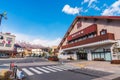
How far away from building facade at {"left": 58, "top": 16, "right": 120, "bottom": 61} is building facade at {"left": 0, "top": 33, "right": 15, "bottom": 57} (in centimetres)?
3592

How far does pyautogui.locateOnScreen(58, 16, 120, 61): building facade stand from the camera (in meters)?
28.2

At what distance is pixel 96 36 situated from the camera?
32.2m

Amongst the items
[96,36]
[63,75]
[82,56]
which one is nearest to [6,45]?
[82,56]

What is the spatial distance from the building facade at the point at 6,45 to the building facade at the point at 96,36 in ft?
118

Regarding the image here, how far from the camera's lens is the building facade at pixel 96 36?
28.2 meters

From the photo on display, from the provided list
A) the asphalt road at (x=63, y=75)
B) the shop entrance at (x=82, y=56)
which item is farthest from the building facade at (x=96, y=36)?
the asphalt road at (x=63, y=75)

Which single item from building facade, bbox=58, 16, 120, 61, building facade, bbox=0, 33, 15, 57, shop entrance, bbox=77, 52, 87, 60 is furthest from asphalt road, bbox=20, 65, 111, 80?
building facade, bbox=0, 33, 15, 57

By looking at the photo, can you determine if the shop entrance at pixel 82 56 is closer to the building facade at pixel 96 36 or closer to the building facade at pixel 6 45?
the building facade at pixel 96 36

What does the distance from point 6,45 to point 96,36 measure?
171ft

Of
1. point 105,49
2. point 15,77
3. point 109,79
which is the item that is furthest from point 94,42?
point 15,77

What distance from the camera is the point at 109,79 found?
12.4 meters

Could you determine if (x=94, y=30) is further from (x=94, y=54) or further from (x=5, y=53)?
(x=5, y=53)

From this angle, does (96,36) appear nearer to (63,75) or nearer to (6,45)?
(63,75)

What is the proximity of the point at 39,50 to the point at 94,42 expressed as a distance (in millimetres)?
93121
